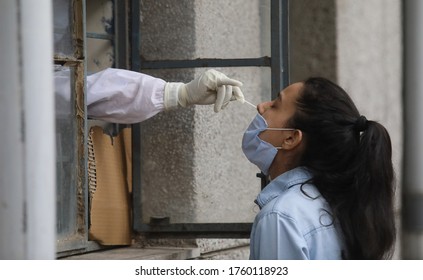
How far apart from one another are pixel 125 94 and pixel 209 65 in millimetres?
496

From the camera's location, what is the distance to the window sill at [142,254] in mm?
3650

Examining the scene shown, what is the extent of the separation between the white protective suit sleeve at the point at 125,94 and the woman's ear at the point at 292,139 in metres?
0.86

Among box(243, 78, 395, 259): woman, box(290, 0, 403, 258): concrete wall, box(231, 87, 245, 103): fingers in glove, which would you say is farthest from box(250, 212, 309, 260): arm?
box(290, 0, 403, 258): concrete wall

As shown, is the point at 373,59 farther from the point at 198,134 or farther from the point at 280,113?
the point at 280,113

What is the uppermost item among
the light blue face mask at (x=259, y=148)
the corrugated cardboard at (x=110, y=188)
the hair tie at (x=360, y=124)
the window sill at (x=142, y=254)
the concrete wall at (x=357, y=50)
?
the concrete wall at (x=357, y=50)

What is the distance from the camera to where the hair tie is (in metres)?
Result: 2.68

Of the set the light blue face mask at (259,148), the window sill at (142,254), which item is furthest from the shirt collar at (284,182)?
the window sill at (142,254)

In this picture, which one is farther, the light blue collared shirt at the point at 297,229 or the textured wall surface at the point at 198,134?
A: the textured wall surface at the point at 198,134

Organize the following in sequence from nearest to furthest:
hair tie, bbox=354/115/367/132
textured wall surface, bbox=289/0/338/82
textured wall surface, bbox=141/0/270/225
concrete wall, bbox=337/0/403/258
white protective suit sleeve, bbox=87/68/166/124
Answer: hair tie, bbox=354/115/367/132 → white protective suit sleeve, bbox=87/68/166/124 → textured wall surface, bbox=141/0/270/225 → textured wall surface, bbox=289/0/338/82 → concrete wall, bbox=337/0/403/258

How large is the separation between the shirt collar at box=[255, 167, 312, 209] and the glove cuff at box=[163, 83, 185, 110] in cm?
90

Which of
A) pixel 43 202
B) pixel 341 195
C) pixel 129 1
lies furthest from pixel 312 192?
pixel 129 1

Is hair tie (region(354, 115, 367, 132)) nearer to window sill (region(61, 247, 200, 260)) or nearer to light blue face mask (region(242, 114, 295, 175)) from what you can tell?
light blue face mask (region(242, 114, 295, 175))

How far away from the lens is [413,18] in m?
2.57

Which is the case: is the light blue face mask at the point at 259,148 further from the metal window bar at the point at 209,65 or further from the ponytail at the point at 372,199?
the metal window bar at the point at 209,65
